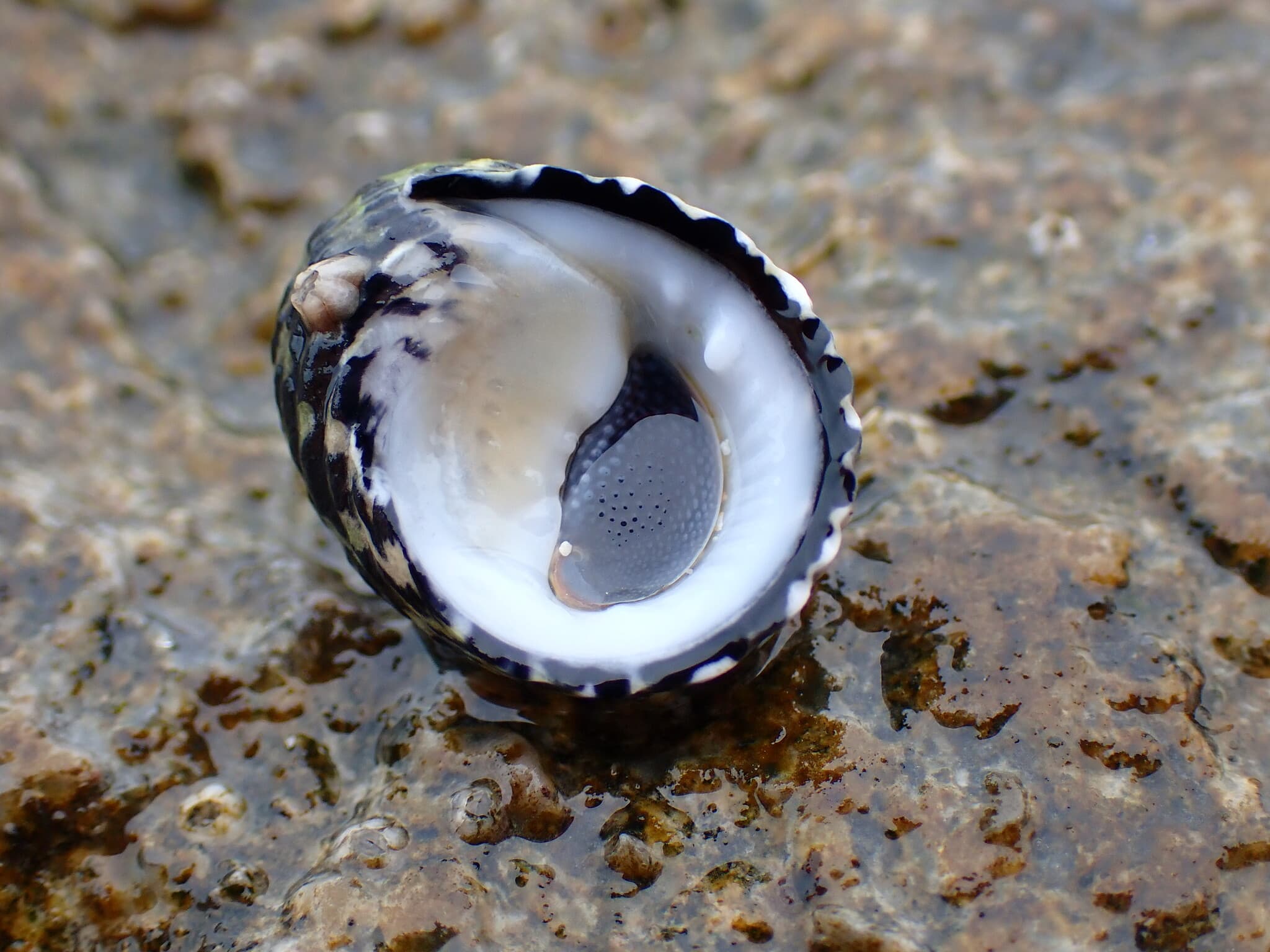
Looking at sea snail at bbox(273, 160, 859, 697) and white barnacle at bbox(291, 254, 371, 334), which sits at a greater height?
white barnacle at bbox(291, 254, 371, 334)

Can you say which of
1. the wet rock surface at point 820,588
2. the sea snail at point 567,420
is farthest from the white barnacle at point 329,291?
the wet rock surface at point 820,588

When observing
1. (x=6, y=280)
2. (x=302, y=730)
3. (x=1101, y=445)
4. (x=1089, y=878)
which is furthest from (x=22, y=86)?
(x=1089, y=878)

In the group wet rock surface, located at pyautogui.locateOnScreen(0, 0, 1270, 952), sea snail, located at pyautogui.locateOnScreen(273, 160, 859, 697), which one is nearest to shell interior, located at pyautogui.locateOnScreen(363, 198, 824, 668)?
sea snail, located at pyautogui.locateOnScreen(273, 160, 859, 697)

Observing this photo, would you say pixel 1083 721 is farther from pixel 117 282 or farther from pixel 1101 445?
pixel 117 282

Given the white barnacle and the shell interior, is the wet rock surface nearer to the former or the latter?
the shell interior

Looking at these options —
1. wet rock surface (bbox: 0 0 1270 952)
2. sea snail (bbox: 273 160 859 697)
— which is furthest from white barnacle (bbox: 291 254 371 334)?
wet rock surface (bbox: 0 0 1270 952)
